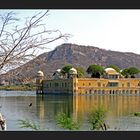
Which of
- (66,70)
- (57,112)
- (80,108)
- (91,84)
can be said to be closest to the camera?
(57,112)

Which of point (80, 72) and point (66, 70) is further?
point (80, 72)

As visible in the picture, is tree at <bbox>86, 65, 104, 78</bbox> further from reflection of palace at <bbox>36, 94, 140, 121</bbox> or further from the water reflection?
the water reflection

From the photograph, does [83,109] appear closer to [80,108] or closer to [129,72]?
[80,108]

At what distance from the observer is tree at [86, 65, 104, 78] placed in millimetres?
54656

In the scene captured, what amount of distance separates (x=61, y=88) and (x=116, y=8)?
50.1 metres

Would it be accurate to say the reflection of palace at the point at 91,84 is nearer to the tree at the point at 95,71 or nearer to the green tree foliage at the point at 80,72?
the tree at the point at 95,71

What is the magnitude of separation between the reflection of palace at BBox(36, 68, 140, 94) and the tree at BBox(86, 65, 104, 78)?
75cm

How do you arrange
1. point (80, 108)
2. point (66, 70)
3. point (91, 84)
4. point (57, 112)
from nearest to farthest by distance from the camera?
point (57, 112), point (80, 108), point (91, 84), point (66, 70)

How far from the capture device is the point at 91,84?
167ft

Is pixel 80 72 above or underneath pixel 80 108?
above

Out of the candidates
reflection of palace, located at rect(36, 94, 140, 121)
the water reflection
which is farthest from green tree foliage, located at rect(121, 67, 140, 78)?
the water reflection

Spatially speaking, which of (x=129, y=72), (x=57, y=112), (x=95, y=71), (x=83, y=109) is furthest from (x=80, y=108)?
(x=129, y=72)

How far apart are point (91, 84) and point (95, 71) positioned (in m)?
4.66

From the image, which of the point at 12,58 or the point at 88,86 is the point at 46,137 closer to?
the point at 12,58
